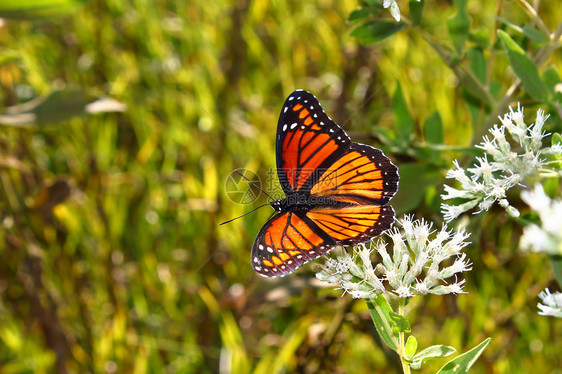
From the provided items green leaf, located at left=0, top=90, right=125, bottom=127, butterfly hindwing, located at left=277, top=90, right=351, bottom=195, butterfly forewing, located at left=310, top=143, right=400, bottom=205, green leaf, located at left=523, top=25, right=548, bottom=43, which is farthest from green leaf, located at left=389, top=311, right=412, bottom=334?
green leaf, located at left=0, top=90, right=125, bottom=127

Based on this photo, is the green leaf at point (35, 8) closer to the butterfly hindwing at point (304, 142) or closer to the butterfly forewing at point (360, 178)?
the butterfly hindwing at point (304, 142)

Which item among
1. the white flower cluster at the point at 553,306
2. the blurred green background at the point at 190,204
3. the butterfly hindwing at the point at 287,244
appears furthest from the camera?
the blurred green background at the point at 190,204

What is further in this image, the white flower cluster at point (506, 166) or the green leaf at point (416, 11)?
the green leaf at point (416, 11)

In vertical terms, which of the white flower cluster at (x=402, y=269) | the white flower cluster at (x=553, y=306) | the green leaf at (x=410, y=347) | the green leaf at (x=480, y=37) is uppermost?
the green leaf at (x=480, y=37)

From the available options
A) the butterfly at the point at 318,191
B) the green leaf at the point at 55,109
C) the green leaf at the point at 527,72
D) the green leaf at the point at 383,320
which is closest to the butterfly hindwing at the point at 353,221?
the butterfly at the point at 318,191

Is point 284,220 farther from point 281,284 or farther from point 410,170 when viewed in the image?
point 281,284

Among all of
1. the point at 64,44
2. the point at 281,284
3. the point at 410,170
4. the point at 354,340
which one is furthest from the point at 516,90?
the point at 64,44
